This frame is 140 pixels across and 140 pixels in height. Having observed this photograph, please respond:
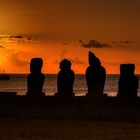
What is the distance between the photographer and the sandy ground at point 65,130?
23.3 meters

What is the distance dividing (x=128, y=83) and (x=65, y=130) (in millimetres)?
14369

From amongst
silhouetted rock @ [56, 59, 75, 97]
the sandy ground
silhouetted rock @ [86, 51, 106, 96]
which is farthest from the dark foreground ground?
silhouetted rock @ [86, 51, 106, 96]

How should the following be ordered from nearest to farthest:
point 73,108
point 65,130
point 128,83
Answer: point 65,130
point 73,108
point 128,83

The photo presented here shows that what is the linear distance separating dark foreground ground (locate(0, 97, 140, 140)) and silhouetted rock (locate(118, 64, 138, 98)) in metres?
1.26

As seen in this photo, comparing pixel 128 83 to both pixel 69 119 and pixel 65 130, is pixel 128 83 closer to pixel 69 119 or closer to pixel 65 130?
pixel 69 119

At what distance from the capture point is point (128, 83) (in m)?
38.9

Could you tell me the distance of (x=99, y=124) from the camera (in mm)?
27578

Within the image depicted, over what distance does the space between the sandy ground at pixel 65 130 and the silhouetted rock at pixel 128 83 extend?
417 inches

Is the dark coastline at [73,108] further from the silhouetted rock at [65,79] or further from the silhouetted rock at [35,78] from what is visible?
the silhouetted rock at [35,78]

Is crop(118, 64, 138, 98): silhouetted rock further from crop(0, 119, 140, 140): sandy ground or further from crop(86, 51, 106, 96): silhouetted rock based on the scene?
crop(0, 119, 140, 140): sandy ground

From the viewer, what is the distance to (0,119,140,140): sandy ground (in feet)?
76.3

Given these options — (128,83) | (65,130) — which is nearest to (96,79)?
(128,83)

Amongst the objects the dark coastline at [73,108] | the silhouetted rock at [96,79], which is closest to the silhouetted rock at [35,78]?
the dark coastline at [73,108]

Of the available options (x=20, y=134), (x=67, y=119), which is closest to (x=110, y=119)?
(x=67, y=119)
